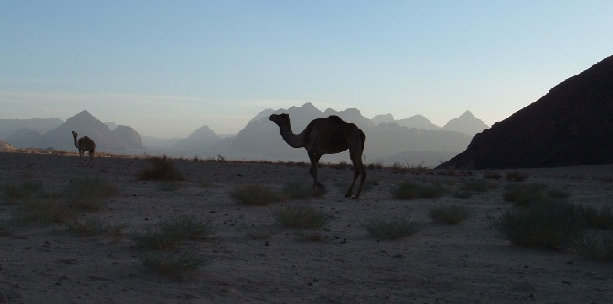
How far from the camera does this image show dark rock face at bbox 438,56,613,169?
5525 centimetres

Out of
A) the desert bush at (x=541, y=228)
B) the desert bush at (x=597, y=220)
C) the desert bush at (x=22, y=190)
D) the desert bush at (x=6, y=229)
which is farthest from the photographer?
the desert bush at (x=22, y=190)

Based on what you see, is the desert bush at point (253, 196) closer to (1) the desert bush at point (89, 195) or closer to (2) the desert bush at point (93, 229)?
(1) the desert bush at point (89, 195)

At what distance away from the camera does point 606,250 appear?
7844mm

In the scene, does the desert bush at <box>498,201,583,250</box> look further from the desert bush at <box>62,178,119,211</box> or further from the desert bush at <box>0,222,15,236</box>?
the desert bush at <box>62,178,119,211</box>

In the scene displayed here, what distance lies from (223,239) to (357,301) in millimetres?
3674

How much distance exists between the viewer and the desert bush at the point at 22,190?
13.4 m

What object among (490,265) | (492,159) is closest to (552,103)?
(492,159)

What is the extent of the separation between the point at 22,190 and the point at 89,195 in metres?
2.42

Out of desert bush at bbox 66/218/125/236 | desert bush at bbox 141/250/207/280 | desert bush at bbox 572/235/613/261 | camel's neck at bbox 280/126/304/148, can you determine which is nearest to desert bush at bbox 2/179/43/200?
desert bush at bbox 66/218/125/236

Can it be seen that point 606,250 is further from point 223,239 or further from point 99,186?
point 99,186

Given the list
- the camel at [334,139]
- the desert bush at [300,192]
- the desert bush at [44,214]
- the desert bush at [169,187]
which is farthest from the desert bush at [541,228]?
the desert bush at [169,187]

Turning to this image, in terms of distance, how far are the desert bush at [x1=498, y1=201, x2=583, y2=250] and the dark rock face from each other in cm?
4711

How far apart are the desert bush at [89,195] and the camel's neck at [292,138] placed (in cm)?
477

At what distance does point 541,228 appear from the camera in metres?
8.91
